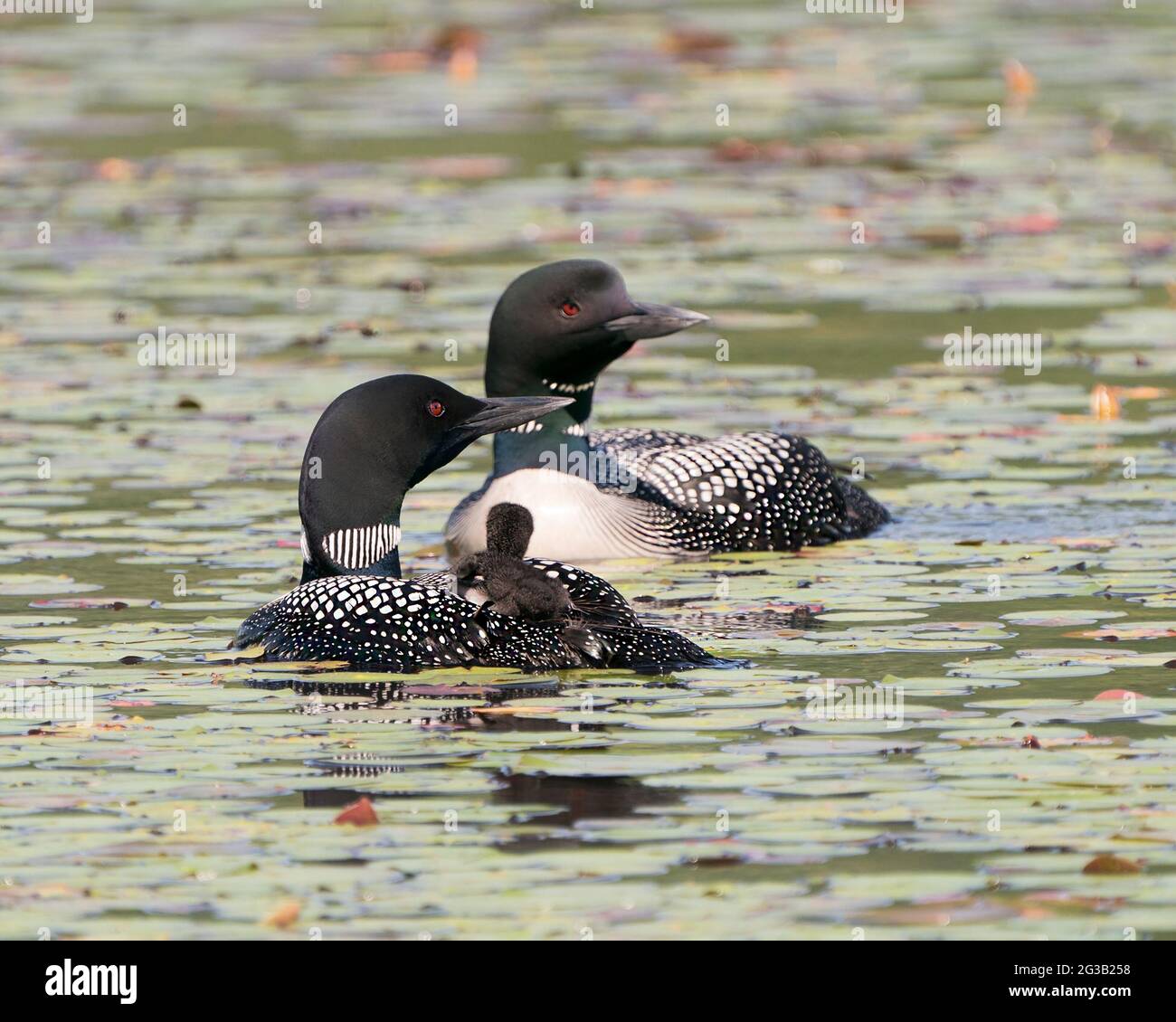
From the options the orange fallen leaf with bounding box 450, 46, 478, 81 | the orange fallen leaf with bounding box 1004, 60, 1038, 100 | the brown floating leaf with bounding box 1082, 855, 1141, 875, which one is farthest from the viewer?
the orange fallen leaf with bounding box 450, 46, 478, 81

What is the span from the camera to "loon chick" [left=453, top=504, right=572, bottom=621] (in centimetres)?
786

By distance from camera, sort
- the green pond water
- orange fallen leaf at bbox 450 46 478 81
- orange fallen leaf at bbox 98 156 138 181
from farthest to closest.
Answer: orange fallen leaf at bbox 450 46 478 81
orange fallen leaf at bbox 98 156 138 181
the green pond water

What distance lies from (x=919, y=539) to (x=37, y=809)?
438cm

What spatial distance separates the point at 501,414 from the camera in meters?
8.62

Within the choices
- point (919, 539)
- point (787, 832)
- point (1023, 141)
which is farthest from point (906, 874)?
point (1023, 141)

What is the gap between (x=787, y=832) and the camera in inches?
243

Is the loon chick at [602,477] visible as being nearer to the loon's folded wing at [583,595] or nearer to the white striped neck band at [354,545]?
the white striped neck band at [354,545]

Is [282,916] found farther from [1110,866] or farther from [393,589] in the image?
[393,589]

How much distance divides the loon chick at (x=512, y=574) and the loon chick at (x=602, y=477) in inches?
73.5

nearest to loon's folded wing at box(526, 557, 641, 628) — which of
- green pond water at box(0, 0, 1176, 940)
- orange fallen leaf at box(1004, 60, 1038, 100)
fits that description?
green pond water at box(0, 0, 1176, 940)

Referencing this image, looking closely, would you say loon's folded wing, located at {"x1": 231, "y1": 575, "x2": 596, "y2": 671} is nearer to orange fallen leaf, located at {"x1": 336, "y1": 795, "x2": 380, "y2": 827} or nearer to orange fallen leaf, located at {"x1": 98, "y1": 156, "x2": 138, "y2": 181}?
orange fallen leaf, located at {"x1": 336, "y1": 795, "x2": 380, "y2": 827}

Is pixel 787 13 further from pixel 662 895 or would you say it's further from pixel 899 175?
pixel 662 895

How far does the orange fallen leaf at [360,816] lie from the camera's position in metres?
6.33
